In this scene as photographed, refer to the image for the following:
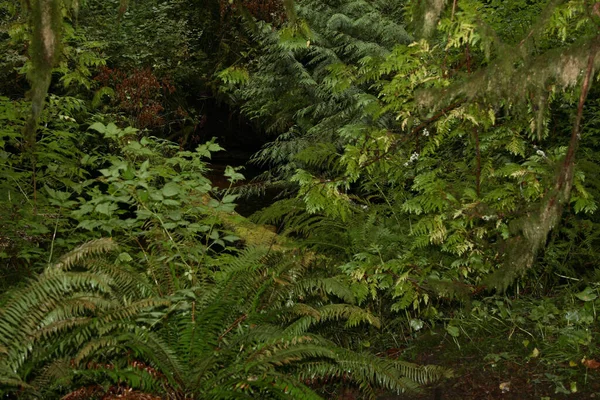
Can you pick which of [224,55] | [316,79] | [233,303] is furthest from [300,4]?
[233,303]

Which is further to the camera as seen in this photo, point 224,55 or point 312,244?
point 224,55

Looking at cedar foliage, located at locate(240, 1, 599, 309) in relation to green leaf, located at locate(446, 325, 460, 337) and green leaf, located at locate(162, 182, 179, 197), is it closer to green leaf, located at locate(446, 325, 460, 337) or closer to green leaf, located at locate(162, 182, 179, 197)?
green leaf, located at locate(446, 325, 460, 337)

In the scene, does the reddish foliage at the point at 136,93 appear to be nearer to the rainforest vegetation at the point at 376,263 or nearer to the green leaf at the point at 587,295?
the rainforest vegetation at the point at 376,263

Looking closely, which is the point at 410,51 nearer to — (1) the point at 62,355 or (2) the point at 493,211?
(2) the point at 493,211

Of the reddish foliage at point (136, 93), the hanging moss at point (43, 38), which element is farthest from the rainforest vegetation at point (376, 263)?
the reddish foliage at point (136, 93)

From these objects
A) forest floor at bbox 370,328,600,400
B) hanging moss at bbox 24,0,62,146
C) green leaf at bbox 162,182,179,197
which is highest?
hanging moss at bbox 24,0,62,146

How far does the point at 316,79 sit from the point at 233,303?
18.6 ft

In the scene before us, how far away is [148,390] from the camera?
2.76 metres

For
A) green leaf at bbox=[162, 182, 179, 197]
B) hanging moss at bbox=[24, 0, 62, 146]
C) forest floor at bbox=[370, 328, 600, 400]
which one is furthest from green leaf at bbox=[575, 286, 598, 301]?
hanging moss at bbox=[24, 0, 62, 146]

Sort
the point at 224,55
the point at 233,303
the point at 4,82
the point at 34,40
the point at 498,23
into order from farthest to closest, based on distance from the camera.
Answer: the point at 224,55 → the point at 4,82 → the point at 498,23 → the point at 233,303 → the point at 34,40

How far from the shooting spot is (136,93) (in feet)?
28.5

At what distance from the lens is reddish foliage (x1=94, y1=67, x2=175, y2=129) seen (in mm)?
8602

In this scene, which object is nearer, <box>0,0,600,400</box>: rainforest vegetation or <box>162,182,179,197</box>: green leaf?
<box>0,0,600,400</box>: rainforest vegetation

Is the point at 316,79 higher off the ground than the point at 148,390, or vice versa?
the point at 316,79
